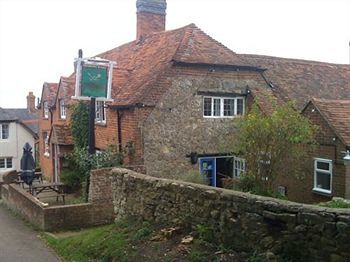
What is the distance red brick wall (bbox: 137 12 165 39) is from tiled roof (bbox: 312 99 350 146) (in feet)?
39.8

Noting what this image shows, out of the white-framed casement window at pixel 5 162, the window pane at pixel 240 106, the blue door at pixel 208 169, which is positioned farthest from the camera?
the white-framed casement window at pixel 5 162

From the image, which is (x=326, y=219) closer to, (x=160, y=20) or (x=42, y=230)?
(x=42, y=230)

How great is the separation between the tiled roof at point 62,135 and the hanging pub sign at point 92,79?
9260mm

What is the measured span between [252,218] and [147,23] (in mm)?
19449

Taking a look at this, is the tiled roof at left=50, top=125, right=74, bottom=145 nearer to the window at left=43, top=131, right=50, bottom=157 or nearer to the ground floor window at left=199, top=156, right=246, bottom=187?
the window at left=43, top=131, right=50, bottom=157

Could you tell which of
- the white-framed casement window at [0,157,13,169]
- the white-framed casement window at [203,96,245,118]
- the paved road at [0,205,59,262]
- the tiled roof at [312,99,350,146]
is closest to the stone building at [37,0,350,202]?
the white-framed casement window at [203,96,245,118]

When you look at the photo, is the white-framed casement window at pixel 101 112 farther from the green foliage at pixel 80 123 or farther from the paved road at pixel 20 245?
the paved road at pixel 20 245

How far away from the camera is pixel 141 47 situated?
2334 centimetres

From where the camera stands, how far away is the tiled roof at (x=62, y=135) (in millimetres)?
22234

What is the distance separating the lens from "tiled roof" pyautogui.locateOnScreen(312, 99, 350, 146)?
14703 millimetres

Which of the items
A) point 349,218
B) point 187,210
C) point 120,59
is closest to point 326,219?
point 349,218

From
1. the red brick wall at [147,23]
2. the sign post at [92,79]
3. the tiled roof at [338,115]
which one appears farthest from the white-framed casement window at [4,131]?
the tiled roof at [338,115]

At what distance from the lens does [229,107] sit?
19.1 m

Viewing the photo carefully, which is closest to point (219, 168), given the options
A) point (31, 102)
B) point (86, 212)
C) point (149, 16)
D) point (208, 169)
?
point (208, 169)
